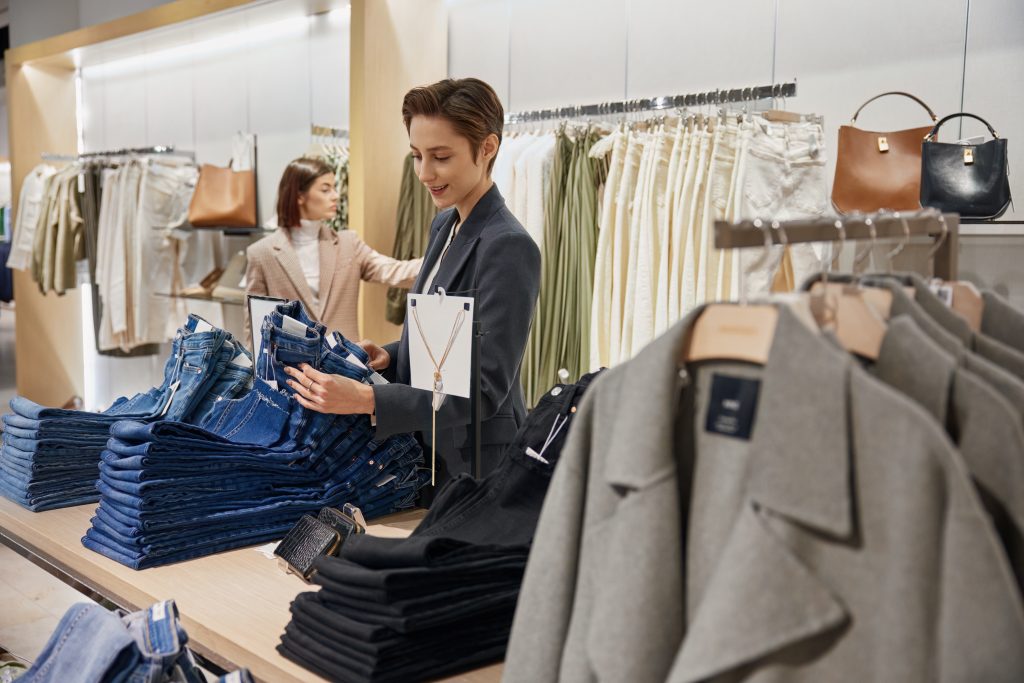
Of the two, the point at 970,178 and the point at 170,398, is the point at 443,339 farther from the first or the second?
the point at 970,178

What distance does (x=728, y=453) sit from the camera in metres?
0.97

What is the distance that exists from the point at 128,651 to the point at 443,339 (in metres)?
0.72

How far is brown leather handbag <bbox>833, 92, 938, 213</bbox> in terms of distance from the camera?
3070 mm

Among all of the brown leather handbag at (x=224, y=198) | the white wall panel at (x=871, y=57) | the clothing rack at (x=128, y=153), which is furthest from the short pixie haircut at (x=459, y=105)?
the clothing rack at (x=128, y=153)

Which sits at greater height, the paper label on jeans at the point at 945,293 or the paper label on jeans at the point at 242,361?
the paper label on jeans at the point at 945,293

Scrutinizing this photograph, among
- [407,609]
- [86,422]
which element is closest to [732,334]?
[407,609]

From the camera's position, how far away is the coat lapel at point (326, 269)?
13.5ft

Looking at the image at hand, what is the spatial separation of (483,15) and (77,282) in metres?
3.77

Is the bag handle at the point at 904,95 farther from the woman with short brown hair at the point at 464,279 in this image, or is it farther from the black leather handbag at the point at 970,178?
the woman with short brown hair at the point at 464,279

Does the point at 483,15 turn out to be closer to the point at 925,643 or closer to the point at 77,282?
the point at 77,282

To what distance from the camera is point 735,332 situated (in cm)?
99

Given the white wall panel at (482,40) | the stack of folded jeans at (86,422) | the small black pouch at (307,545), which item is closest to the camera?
the small black pouch at (307,545)

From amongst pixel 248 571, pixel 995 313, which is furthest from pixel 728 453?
pixel 248 571

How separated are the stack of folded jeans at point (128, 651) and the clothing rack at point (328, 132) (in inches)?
157
